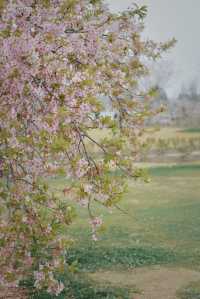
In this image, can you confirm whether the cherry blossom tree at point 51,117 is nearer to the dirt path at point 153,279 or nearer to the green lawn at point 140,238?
the green lawn at point 140,238

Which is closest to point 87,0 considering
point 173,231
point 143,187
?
point 173,231

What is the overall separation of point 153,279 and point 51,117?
4313 mm

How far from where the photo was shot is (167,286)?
8516 millimetres

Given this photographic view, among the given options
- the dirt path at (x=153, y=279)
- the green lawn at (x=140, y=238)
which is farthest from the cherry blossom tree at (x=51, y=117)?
the dirt path at (x=153, y=279)

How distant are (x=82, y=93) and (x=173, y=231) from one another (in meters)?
7.87

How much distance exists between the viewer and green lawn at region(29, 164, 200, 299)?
9.33 meters

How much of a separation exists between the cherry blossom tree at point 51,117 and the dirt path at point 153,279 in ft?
5.43

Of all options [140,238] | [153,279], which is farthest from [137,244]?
[153,279]

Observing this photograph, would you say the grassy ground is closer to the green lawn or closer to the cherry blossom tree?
the green lawn

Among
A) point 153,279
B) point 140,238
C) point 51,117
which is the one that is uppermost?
point 51,117

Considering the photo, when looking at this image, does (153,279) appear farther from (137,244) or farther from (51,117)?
(51,117)

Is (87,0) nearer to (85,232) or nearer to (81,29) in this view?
(81,29)

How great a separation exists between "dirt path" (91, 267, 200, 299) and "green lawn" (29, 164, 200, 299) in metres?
Answer: 0.27

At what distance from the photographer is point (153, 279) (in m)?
8.93
